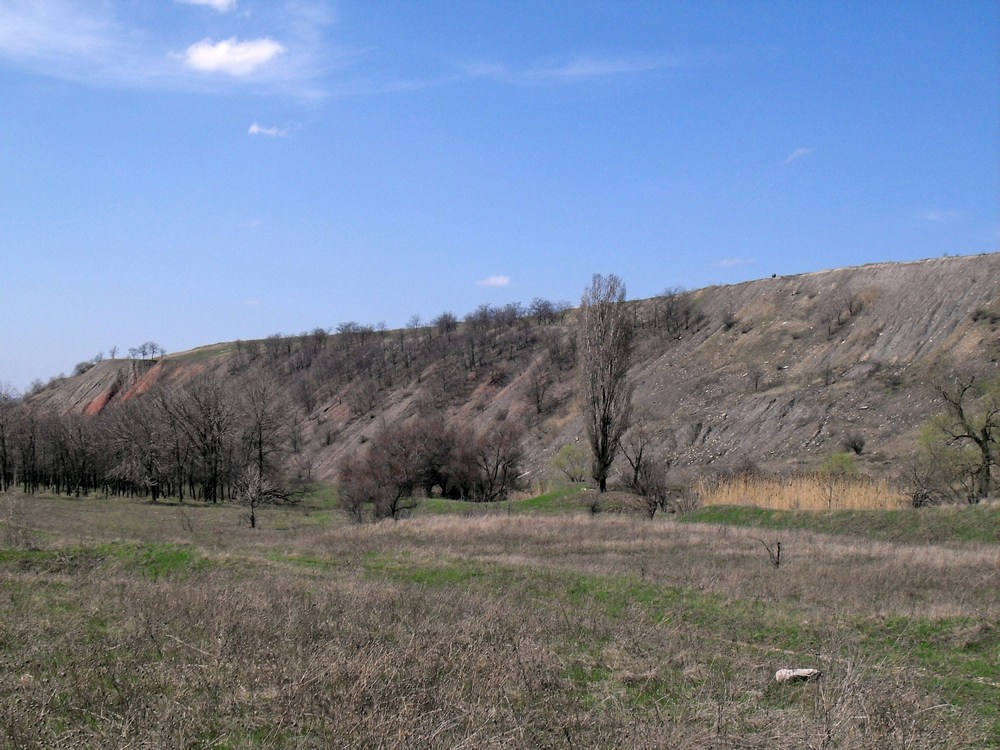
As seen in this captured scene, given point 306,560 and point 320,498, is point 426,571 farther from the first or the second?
point 320,498

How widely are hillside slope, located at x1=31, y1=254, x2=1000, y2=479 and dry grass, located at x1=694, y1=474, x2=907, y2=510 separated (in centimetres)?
568

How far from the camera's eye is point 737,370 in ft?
165

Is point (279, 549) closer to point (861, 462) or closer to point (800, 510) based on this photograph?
point (800, 510)

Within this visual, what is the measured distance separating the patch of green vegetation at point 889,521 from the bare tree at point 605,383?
9158 millimetres

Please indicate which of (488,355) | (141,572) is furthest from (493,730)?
(488,355)

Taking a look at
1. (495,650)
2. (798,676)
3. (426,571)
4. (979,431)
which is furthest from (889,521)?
(495,650)

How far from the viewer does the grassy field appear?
529cm

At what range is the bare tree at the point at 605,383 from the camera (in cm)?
3506

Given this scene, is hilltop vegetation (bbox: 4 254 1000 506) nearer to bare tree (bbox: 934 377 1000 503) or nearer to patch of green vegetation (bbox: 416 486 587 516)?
bare tree (bbox: 934 377 1000 503)

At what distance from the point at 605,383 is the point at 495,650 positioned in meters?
28.5

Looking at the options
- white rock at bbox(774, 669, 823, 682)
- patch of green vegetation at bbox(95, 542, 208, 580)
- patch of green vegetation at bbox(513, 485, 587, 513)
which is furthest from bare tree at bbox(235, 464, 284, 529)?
white rock at bbox(774, 669, 823, 682)

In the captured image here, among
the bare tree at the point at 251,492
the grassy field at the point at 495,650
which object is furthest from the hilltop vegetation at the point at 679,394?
the grassy field at the point at 495,650

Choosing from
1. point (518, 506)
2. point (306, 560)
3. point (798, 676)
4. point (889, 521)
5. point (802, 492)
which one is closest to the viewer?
point (798, 676)

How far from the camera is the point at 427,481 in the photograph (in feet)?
140
